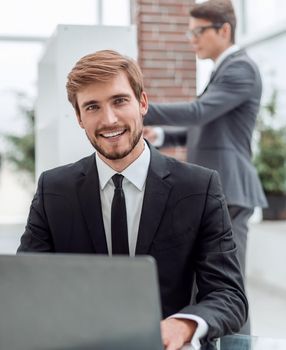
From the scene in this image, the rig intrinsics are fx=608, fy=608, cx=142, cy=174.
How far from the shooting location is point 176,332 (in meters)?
1.10

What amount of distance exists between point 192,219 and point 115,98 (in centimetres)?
33

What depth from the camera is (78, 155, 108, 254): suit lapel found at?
4.67 ft

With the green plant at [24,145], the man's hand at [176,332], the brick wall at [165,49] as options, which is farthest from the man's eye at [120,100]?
the green plant at [24,145]

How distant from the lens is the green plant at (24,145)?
541 cm

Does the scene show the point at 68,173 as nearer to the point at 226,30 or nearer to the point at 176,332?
the point at 176,332

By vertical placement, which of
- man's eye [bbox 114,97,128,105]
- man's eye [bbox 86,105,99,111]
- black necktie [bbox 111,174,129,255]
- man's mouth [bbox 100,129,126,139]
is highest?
man's eye [bbox 114,97,128,105]

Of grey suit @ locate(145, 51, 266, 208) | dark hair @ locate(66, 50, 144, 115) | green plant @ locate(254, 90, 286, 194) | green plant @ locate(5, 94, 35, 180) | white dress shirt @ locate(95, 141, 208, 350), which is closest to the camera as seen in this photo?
dark hair @ locate(66, 50, 144, 115)

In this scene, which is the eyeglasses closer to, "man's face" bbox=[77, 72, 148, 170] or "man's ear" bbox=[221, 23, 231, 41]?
"man's ear" bbox=[221, 23, 231, 41]

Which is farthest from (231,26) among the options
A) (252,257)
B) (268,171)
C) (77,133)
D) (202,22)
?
(252,257)

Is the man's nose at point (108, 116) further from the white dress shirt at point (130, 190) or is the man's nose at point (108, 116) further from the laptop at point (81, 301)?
the laptop at point (81, 301)

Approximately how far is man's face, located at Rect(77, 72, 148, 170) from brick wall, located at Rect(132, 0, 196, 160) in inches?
123

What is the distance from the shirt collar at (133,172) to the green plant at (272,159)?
11.2ft

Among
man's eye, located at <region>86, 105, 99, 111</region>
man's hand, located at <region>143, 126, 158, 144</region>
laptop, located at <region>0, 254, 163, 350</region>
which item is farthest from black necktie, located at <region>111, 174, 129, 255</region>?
man's hand, located at <region>143, 126, 158, 144</region>

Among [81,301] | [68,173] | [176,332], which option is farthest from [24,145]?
[81,301]
